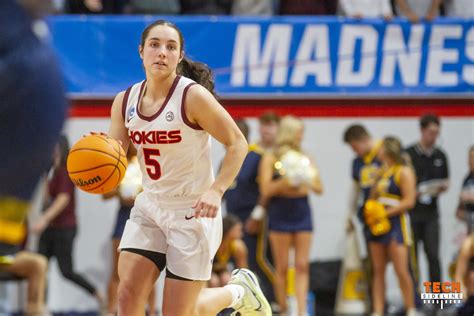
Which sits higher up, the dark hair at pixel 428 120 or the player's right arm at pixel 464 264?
the dark hair at pixel 428 120

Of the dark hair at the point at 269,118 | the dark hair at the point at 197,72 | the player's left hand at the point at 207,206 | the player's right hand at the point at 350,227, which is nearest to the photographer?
the player's left hand at the point at 207,206

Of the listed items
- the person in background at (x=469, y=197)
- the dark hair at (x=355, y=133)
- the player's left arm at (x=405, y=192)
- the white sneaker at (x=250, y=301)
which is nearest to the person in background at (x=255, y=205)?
the dark hair at (x=355, y=133)

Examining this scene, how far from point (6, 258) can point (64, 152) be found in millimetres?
1761

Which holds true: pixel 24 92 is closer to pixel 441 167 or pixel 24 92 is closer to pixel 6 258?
pixel 6 258

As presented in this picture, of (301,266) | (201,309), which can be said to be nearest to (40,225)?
(301,266)

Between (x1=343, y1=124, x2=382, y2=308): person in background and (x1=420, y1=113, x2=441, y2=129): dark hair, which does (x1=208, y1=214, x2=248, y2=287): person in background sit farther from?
(x1=420, y1=113, x2=441, y2=129): dark hair

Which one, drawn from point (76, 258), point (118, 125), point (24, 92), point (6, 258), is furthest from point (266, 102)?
point (24, 92)

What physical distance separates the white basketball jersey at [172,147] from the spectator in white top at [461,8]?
635cm

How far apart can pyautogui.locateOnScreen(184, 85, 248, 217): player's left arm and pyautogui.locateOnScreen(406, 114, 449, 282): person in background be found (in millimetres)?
5390

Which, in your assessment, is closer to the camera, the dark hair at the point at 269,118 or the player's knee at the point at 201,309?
the player's knee at the point at 201,309

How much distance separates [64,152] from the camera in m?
10.4

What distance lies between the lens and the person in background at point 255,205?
10422 mm

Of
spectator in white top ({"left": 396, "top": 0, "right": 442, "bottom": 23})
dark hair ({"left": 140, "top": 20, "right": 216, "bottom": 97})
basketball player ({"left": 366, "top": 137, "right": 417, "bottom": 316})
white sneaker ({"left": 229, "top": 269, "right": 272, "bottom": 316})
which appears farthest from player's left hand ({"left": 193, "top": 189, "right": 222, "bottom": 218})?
spectator in white top ({"left": 396, "top": 0, "right": 442, "bottom": 23})

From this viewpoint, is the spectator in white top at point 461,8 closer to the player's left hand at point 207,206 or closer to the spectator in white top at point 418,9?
the spectator in white top at point 418,9
